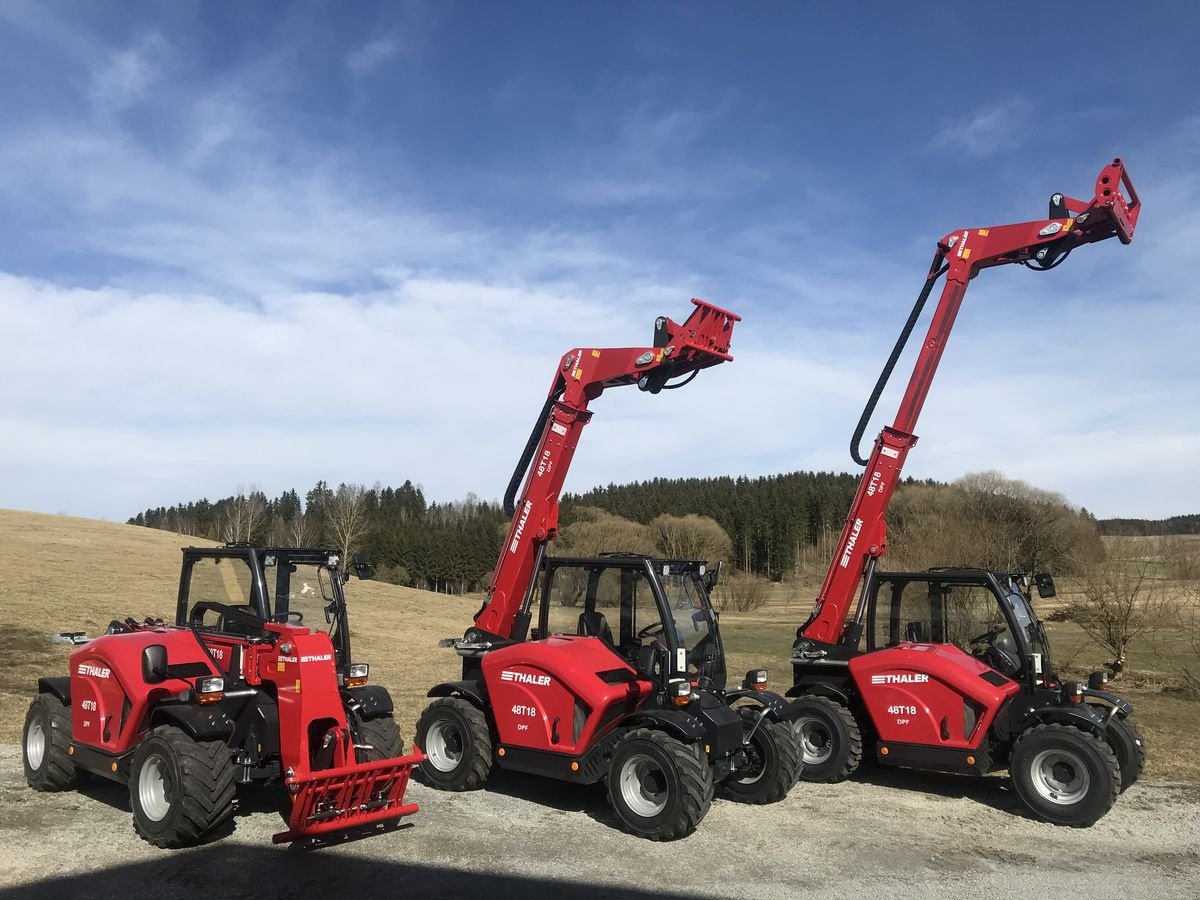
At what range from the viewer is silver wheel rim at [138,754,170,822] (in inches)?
272

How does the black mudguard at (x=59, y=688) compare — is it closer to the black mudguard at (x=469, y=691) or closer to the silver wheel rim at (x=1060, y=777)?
the black mudguard at (x=469, y=691)

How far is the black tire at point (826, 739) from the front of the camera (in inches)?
372

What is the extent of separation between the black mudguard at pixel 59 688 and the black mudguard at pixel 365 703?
268 cm

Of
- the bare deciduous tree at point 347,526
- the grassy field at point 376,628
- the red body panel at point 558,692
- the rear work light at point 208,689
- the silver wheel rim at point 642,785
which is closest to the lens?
the rear work light at point 208,689

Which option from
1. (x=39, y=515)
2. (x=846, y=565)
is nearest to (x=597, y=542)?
(x=846, y=565)

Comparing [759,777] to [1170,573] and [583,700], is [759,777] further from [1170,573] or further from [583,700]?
[1170,573]

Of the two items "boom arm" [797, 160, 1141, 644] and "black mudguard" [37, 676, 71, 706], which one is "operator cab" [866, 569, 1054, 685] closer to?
"boom arm" [797, 160, 1141, 644]

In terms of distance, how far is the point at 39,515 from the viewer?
61688mm

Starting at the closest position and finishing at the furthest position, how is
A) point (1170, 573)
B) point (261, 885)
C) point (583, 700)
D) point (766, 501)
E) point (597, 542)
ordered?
point (261, 885) → point (583, 700) → point (1170, 573) → point (597, 542) → point (766, 501)

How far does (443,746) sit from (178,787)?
300cm

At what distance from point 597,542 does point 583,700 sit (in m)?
31.4

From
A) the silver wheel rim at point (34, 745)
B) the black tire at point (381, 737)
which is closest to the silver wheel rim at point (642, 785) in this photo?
the black tire at point (381, 737)

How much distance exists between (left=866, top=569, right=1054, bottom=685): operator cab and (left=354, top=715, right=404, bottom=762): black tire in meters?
5.26

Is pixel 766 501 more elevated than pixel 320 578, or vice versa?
pixel 766 501
